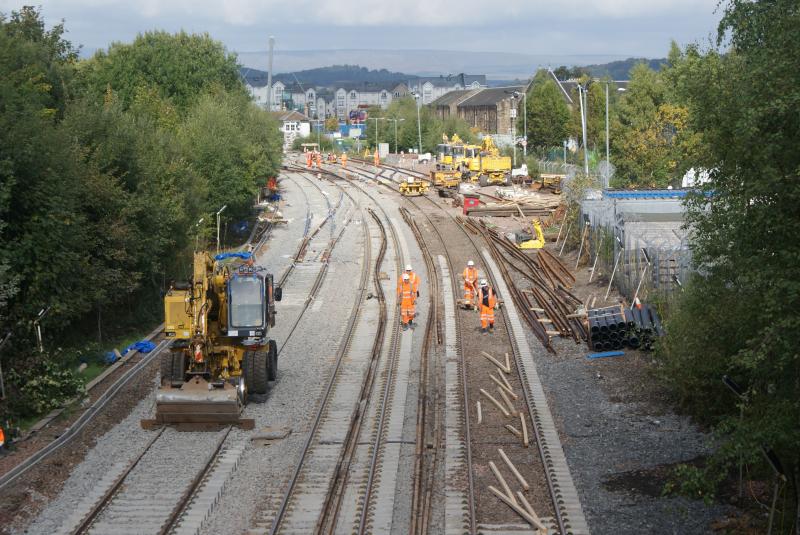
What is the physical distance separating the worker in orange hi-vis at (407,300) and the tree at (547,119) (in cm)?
5639

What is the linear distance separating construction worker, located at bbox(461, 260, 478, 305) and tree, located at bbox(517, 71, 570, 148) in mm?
54237

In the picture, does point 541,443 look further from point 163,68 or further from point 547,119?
point 547,119

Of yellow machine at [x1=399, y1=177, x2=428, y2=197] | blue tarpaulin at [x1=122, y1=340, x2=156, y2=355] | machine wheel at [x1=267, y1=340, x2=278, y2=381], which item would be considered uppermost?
yellow machine at [x1=399, y1=177, x2=428, y2=197]

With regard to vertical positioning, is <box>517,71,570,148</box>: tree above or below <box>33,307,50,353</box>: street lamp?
above

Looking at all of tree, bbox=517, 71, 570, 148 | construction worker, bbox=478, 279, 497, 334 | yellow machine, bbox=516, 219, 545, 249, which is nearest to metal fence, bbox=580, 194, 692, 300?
yellow machine, bbox=516, 219, 545, 249

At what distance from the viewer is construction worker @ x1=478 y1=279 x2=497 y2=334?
2294 cm

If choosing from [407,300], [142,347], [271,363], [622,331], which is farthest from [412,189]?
[271,363]

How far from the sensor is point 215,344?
17.2 m

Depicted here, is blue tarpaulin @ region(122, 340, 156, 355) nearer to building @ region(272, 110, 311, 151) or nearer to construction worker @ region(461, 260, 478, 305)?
construction worker @ region(461, 260, 478, 305)

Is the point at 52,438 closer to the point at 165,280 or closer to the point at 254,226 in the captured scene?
the point at 165,280

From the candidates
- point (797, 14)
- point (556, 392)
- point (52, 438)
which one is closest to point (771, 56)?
point (797, 14)

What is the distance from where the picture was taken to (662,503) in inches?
506

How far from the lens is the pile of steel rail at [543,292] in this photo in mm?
23562

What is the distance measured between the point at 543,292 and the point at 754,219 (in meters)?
18.8
